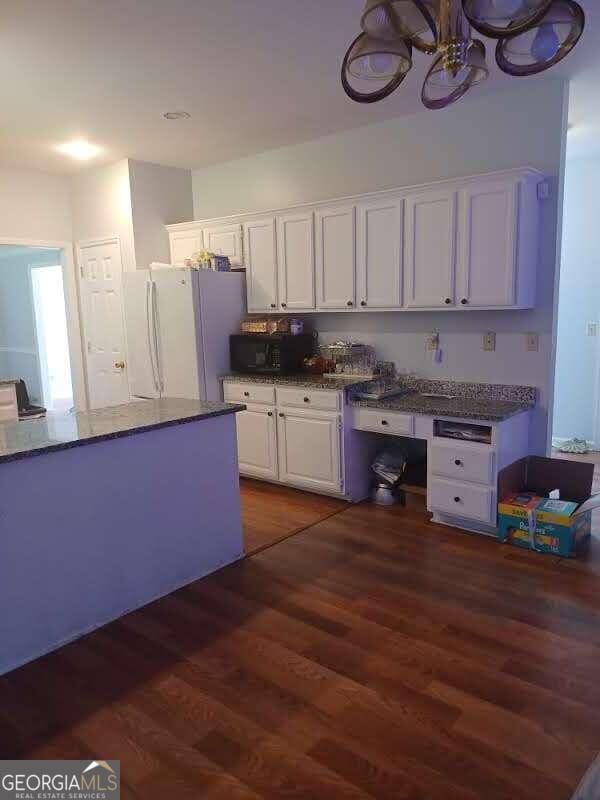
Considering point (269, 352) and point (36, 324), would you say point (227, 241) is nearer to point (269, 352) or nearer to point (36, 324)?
point (269, 352)

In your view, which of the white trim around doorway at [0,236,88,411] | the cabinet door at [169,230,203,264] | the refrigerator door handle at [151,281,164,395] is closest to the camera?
the refrigerator door handle at [151,281,164,395]

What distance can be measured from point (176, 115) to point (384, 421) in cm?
245

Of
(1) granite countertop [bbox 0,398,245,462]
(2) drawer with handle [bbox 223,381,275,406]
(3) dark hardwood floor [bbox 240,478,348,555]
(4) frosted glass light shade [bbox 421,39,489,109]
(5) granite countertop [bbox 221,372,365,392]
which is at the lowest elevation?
(3) dark hardwood floor [bbox 240,478,348,555]

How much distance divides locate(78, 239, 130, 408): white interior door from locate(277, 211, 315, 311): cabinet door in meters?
1.68

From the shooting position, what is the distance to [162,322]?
457 cm

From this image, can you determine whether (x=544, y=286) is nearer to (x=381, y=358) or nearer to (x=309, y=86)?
(x=381, y=358)

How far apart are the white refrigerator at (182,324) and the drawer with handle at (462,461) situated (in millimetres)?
1898

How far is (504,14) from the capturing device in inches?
60.7

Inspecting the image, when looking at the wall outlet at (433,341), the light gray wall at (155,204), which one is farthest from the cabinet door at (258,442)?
the light gray wall at (155,204)

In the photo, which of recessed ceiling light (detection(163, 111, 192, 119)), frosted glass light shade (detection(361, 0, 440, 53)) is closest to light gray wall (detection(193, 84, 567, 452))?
recessed ceiling light (detection(163, 111, 192, 119))

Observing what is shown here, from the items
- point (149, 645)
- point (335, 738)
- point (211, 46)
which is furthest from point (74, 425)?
point (211, 46)

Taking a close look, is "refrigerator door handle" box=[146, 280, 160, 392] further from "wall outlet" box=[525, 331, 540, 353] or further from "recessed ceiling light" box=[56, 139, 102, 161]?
"wall outlet" box=[525, 331, 540, 353]

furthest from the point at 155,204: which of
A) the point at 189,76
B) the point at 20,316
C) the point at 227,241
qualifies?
the point at 189,76

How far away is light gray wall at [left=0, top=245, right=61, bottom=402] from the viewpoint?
18.6 feet
